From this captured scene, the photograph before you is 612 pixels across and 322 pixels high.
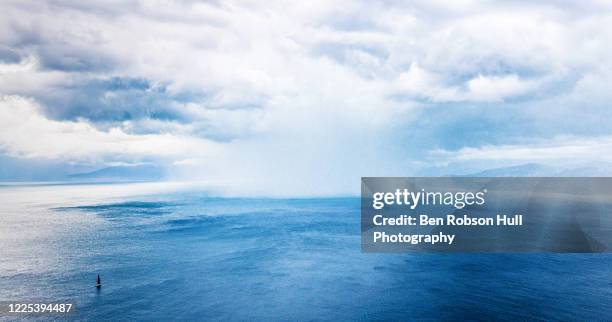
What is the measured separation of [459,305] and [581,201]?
330ft

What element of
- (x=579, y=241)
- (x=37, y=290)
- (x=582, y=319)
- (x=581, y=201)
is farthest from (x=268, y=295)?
(x=581, y=201)

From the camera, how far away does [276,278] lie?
170 feet

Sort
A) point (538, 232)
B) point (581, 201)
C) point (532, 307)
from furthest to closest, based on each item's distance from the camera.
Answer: point (581, 201) → point (538, 232) → point (532, 307)

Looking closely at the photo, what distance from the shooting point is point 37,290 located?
4478cm

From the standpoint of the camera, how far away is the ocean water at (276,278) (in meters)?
39.0

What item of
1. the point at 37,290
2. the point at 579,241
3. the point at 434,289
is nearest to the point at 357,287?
the point at 434,289

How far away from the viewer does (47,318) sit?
3650 centimetres

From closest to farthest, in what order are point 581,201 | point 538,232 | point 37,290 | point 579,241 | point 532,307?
point 532,307 < point 37,290 < point 579,241 < point 538,232 < point 581,201

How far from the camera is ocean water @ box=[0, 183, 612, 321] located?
1535 inches

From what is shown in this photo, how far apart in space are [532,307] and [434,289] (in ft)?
34.0

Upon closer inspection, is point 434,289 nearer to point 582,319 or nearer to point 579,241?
point 582,319

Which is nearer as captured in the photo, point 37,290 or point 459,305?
point 459,305

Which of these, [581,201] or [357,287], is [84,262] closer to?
[357,287]

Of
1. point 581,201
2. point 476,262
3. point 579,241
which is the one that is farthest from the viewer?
point 581,201
